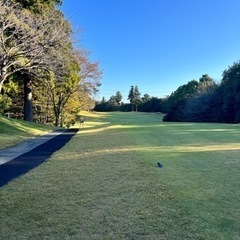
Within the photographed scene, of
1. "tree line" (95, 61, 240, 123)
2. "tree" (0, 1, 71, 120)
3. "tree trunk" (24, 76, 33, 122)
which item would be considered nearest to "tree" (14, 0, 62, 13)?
"tree" (0, 1, 71, 120)

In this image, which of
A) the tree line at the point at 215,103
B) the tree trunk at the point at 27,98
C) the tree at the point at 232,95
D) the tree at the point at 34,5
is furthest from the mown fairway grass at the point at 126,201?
the tree line at the point at 215,103

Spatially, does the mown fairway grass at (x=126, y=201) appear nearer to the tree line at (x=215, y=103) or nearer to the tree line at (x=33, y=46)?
the tree line at (x=33, y=46)

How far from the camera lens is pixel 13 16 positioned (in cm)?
1694

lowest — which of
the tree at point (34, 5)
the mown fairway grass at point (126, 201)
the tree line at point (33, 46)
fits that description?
the mown fairway grass at point (126, 201)

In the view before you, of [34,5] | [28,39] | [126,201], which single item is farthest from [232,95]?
[126,201]

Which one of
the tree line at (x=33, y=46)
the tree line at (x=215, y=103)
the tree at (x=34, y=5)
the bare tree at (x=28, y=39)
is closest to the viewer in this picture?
the bare tree at (x=28, y=39)

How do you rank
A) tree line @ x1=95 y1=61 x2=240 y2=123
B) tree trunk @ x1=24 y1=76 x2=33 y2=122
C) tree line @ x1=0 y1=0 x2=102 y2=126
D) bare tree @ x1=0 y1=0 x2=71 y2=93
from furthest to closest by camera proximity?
tree line @ x1=95 y1=61 x2=240 y2=123
tree trunk @ x1=24 y1=76 x2=33 y2=122
tree line @ x1=0 y1=0 x2=102 y2=126
bare tree @ x1=0 y1=0 x2=71 y2=93

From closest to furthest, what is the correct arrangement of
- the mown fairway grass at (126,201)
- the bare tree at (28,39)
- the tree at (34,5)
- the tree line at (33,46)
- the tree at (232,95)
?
1. the mown fairway grass at (126,201)
2. the bare tree at (28,39)
3. the tree line at (33,46)
4. the tree at (34,5)
5. the tree at (232,95)

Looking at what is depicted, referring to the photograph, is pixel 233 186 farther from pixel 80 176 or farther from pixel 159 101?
pixel 159 101

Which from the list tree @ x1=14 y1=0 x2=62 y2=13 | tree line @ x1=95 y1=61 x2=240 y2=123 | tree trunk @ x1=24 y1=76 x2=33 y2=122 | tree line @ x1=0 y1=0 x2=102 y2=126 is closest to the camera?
tree line @ x1=0 y1=0 x2=102 y2=126

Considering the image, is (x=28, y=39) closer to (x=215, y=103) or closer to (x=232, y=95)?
(x=232, y=95)

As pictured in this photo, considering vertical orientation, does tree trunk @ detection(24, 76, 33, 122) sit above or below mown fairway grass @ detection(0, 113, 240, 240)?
above

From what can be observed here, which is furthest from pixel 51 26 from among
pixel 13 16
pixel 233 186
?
pixel 233 186

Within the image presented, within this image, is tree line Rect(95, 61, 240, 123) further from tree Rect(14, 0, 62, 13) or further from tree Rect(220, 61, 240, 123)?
tree Rect(14, 0, 62, 13)
